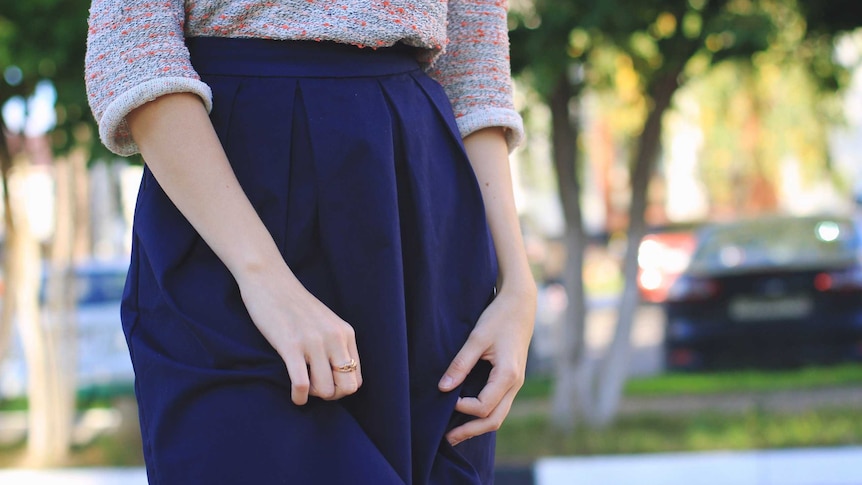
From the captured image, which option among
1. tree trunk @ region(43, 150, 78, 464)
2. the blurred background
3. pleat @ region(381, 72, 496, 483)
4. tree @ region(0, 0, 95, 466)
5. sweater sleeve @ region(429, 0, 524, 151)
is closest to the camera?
pleat @ region(381, 72, 496, 483)

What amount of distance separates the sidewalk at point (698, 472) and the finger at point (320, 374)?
11.3 ft

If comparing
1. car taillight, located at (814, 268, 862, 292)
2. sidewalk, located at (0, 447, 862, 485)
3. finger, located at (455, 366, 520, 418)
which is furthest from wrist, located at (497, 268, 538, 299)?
car taillight, located at (814, 268, 862, 292)

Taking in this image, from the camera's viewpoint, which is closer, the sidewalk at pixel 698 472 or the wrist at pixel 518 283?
the wrist at pixel 518 283

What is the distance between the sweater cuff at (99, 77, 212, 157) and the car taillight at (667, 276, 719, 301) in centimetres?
674

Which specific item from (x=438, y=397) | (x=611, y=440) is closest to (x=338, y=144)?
(x=438, y=397)

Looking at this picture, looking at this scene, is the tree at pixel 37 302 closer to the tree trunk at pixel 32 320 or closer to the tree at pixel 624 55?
the tree trunk at pixel 32 320

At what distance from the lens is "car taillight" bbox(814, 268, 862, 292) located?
720cm

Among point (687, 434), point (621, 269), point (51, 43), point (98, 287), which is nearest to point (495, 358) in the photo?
point (51, 43)

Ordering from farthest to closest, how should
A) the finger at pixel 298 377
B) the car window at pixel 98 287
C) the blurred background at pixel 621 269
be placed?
1. the car window at pixel 98 287
2. the blurred background at pixel 621 269
3. the finger at pixel 298 377

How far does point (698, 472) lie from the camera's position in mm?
4461

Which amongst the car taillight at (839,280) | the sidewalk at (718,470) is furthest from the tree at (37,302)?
the car taillight at (839,280)

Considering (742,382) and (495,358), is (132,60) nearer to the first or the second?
(495,358)

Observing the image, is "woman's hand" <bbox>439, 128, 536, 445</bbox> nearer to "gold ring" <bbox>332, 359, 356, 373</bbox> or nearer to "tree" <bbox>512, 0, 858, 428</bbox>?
"gold ring" <bbox>332, 359, 356, 373</bbox>

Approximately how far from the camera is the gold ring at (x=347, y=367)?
1.04m
